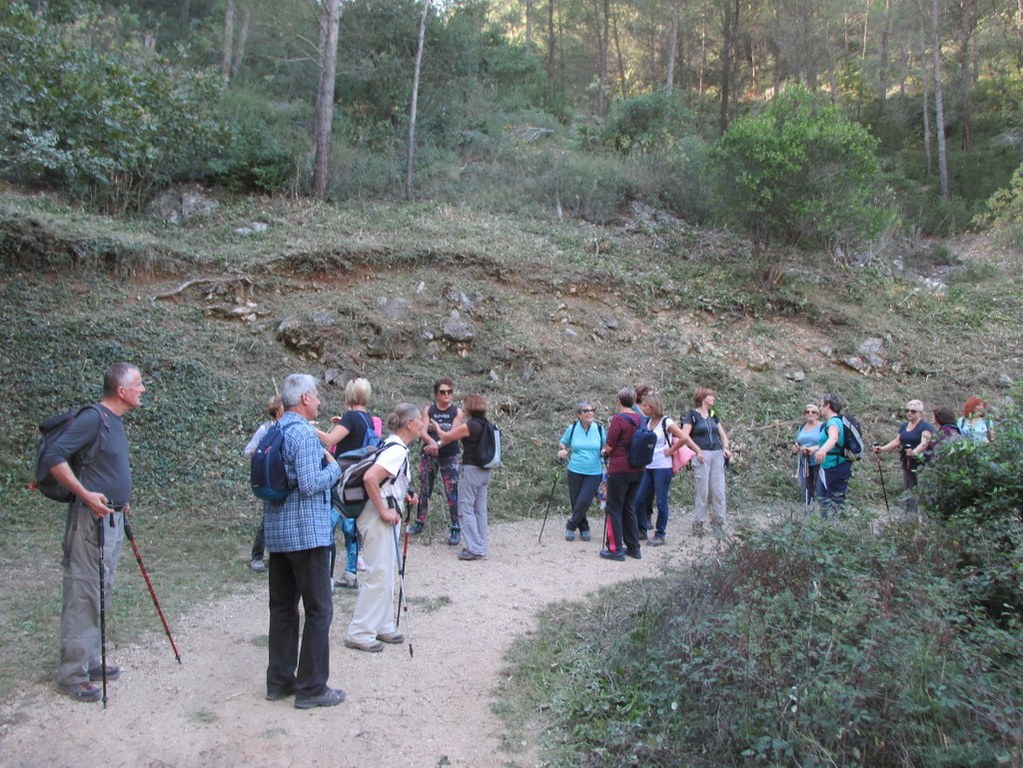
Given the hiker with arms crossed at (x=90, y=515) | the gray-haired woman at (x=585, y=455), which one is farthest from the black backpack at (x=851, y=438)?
the hiker with arms crossed at (x=90, y=515)

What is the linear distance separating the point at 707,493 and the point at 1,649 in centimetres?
682

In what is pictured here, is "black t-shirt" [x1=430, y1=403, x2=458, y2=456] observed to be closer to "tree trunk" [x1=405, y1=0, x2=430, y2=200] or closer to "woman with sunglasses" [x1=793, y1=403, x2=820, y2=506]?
"woman with sunglasses" [x1=793, y1=403, x2=820, y2=506]

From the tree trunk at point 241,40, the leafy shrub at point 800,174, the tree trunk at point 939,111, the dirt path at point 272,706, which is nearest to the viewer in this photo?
the dirt path at point 272,706

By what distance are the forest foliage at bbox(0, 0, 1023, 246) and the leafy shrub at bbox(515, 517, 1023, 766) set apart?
9132 mm

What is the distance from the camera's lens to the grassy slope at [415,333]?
10227mm

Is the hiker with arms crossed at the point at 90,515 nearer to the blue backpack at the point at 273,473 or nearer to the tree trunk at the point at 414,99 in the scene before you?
the blue backpack at the point at 273,473

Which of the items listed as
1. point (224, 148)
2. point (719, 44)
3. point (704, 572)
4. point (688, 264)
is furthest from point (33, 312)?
point (719, 44)

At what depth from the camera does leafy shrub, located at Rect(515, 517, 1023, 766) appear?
3406mm

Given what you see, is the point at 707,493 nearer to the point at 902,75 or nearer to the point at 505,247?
the point at 505,247

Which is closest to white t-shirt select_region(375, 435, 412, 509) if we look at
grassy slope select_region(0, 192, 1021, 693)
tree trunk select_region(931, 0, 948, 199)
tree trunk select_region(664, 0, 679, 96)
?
grassy slope select_region(0, 192, 1021, 693)

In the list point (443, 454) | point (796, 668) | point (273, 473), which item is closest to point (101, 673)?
point (273, 473)

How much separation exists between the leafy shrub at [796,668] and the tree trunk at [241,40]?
23.3 metres

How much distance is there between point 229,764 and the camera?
152 inches

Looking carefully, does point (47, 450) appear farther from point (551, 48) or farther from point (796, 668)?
point (551, 48)
